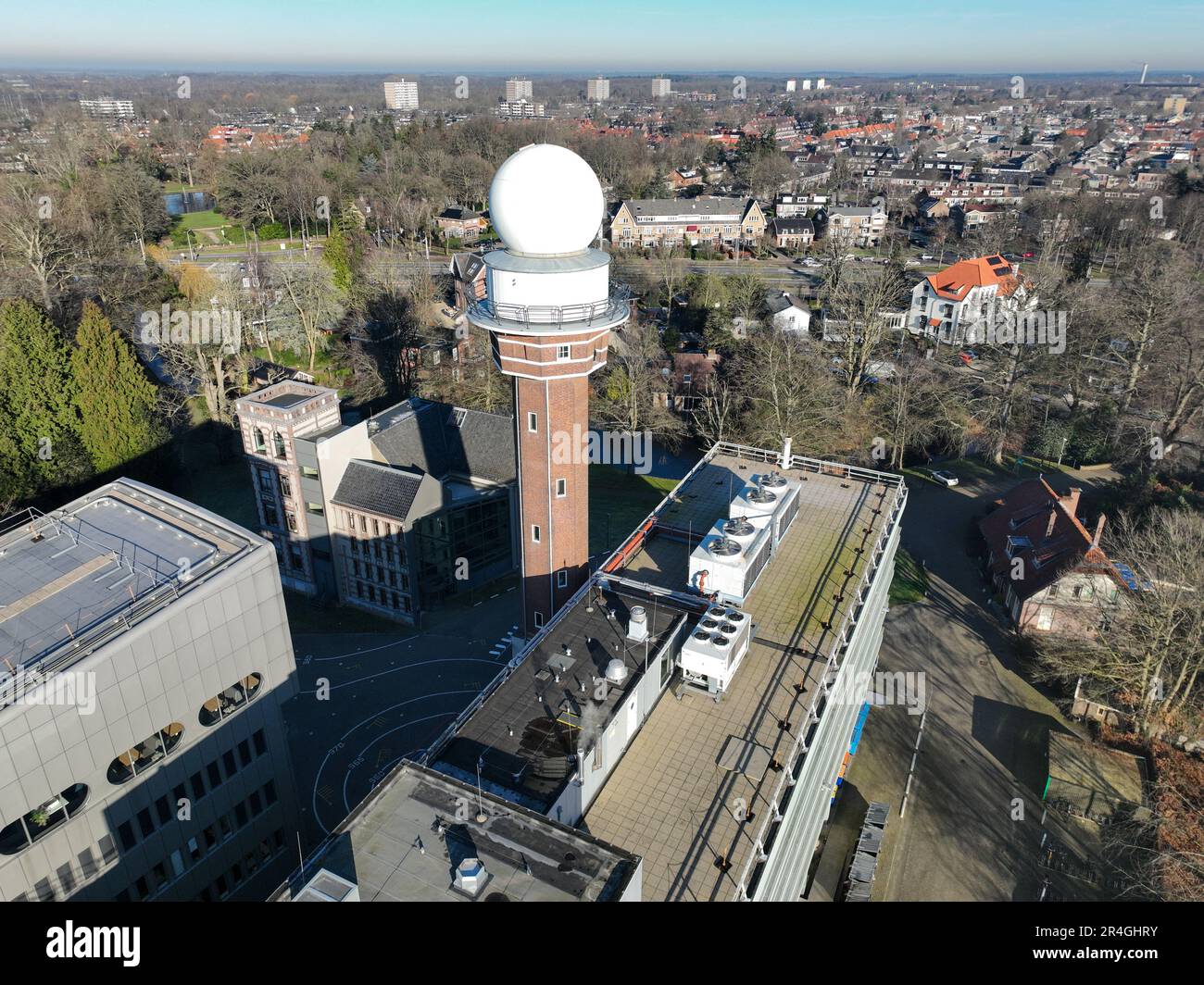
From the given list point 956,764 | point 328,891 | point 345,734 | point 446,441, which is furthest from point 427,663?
point 956,764

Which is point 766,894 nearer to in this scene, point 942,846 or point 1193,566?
point 942,846

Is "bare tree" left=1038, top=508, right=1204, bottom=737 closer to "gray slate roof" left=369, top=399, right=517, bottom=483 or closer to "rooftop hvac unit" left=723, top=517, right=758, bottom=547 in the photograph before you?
"rooftop hvac unit" left=723, top=517, right=758, bottom=547

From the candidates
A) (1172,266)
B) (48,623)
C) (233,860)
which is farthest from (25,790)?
(1172,266)

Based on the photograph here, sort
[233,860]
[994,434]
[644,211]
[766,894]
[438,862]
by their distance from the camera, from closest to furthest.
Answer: [438,862] → [766,894] → [233,860] → [994,434] → [644,211]

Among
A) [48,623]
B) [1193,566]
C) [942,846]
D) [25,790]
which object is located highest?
[48,623]

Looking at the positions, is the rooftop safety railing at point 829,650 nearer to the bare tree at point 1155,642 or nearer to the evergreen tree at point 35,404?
the bare tree at point 1155,642

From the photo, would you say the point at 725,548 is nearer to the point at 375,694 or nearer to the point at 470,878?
the point at 470,878

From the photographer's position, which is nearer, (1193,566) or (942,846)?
(942,846)

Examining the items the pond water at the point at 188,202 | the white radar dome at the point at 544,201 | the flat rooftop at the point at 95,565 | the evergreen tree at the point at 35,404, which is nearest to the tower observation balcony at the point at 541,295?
the white radar dome at the point at 544,201
